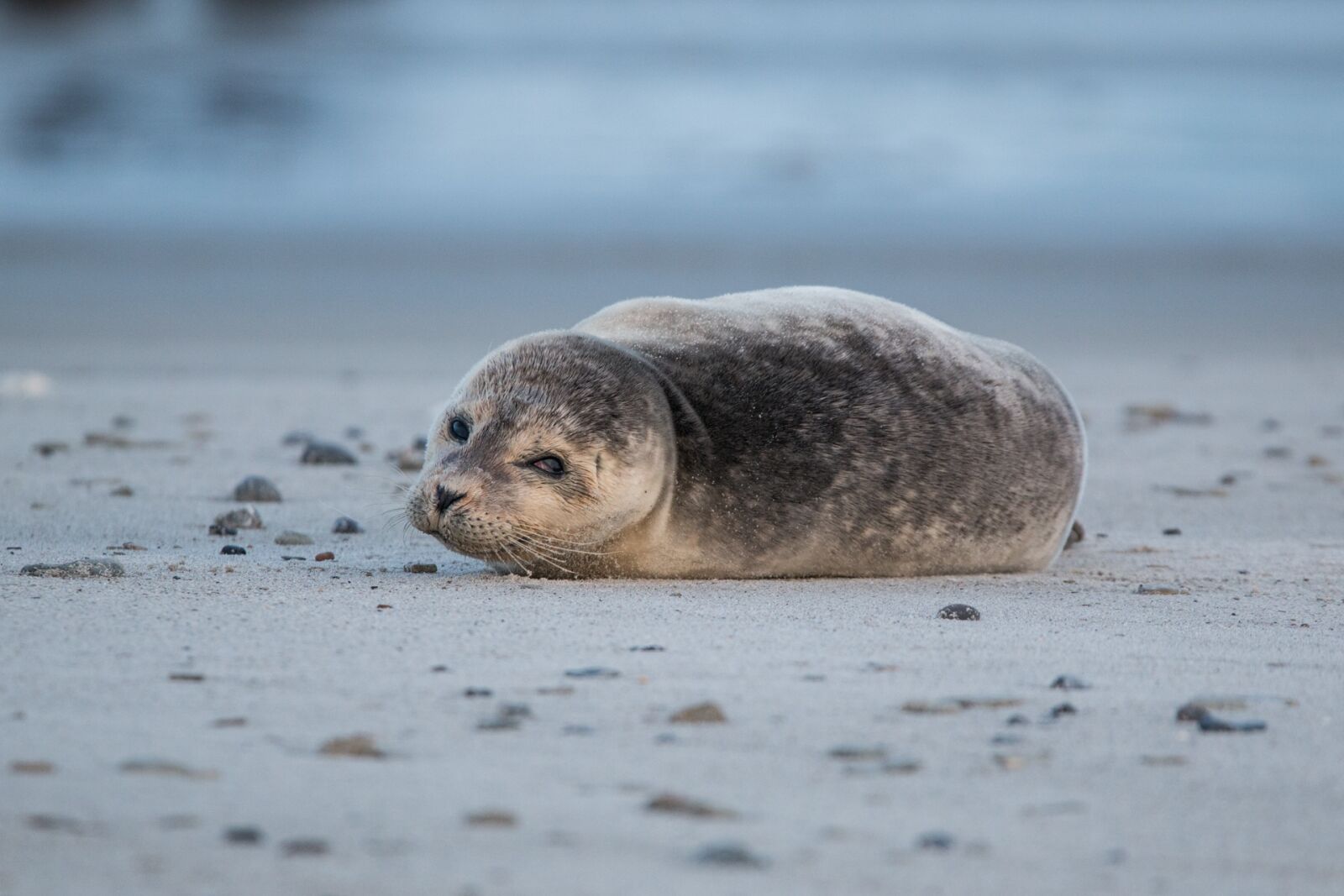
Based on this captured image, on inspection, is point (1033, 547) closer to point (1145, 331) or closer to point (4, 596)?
point (4, 596)

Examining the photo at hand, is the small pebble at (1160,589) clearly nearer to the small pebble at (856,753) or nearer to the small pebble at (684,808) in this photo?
the small pebble at (856,753)

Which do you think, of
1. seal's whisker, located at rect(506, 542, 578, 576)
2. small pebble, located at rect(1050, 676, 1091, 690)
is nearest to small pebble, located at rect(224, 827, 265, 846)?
small pebble, located at rect(1050, 676, 1091, 690)

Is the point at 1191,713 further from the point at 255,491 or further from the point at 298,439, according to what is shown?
the point at 298,439

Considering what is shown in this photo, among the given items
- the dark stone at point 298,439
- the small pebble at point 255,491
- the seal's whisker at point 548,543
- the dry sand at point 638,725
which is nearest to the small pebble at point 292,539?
the dry sand at point 638,725

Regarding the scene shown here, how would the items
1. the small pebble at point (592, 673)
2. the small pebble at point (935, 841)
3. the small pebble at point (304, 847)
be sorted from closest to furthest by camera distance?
the small pebble at point (304, 847), the small pebble at point (935, 841), the small pebble at point (592, 673)

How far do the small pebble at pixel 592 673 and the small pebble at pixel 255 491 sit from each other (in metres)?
2.71

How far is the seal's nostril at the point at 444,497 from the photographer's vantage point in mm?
4328

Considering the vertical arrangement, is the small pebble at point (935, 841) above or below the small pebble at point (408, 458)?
below

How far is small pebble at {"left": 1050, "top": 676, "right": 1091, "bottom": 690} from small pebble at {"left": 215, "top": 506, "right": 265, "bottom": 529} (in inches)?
108

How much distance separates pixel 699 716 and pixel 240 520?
8.60ft

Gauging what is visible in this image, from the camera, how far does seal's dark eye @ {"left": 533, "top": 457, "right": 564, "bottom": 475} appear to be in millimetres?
Result: 4418

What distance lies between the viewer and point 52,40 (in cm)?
2641

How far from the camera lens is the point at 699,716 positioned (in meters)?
3.10

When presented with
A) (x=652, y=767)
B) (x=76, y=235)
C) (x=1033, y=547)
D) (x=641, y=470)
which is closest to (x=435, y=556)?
(x=641, y=470)
